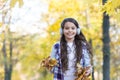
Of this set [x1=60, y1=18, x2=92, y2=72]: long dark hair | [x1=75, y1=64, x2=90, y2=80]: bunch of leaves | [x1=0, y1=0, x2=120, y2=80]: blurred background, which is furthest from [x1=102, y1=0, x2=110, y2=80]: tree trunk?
[x1=75, y1=64, x2=90, y2=80]: bunch of leaves

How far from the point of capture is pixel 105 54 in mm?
12141

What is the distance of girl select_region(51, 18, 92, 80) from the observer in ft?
14.9

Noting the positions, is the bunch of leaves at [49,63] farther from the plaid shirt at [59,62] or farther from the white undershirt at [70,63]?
the white undershirt at [70,63]

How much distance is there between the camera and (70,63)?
4602 millimetres

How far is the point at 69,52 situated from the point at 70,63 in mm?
152

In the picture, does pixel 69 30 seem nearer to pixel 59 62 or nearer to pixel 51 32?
pixel 59 62

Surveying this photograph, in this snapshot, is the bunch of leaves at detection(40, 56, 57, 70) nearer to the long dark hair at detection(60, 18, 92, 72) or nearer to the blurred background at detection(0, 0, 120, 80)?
the long dark hair at detection(60, 18, 92, 72)

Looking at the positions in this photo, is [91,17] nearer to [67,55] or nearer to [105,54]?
[105,54]

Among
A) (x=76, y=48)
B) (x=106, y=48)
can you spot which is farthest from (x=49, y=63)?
(x=106, y=48)

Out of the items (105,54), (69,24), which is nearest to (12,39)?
(105,54)

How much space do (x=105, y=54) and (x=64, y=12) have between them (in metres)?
4.97

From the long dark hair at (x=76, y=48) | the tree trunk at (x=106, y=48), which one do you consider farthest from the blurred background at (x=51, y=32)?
the long dark hair at (x=76, y=48)

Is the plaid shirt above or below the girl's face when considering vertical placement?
below

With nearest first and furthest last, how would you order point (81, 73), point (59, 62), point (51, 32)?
1. point (81, 73)
2. point (59, 62)
3. point (51, 32)
